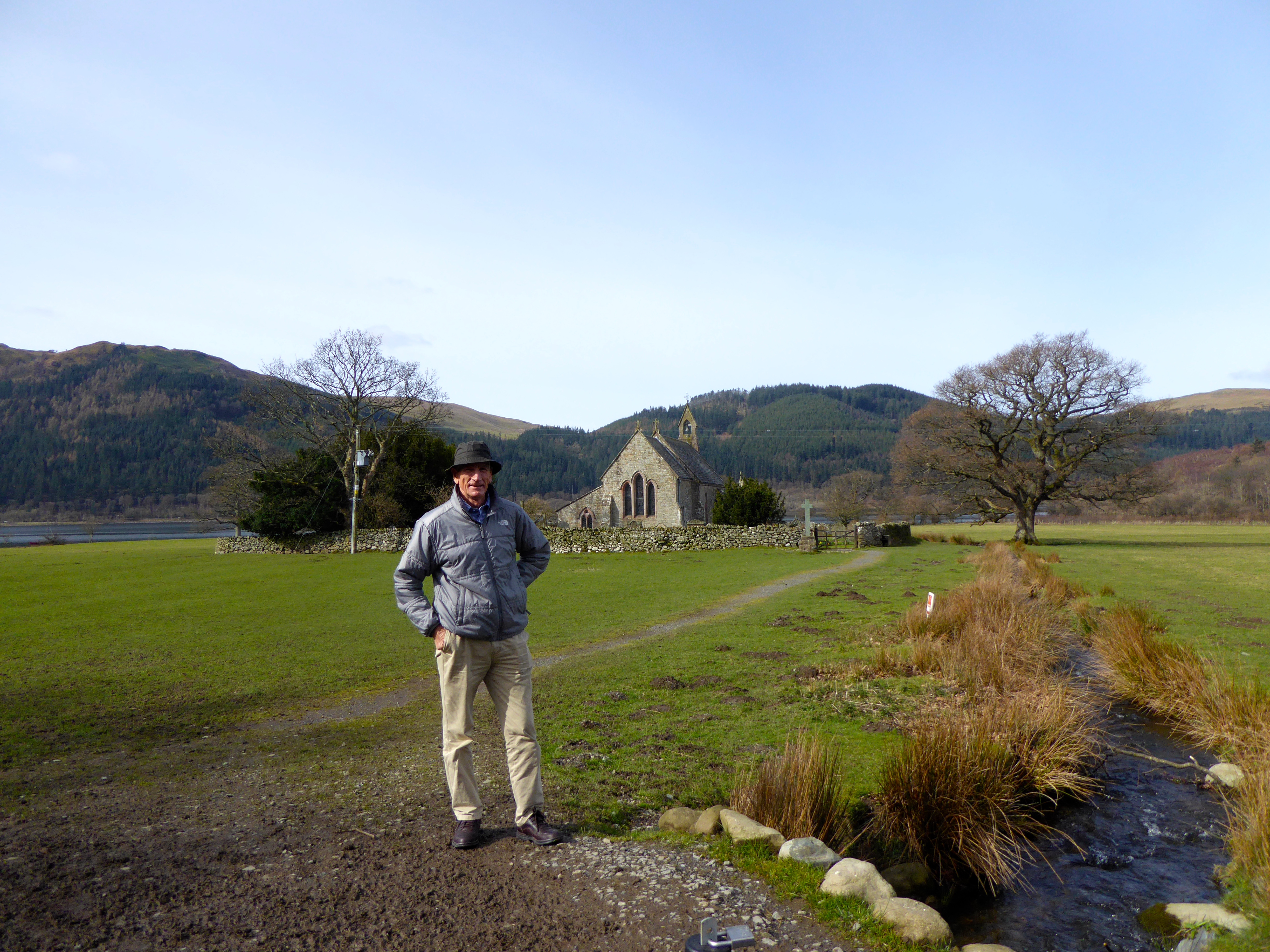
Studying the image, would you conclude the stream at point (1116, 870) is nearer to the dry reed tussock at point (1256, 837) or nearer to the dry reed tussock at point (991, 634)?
the dry reed tussock at point (1256, 837)

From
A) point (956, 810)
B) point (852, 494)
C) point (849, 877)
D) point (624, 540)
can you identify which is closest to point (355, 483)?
point (624, 540)

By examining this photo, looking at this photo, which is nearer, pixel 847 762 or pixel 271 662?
pixel 847 762

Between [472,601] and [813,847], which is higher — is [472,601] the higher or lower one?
the higher one

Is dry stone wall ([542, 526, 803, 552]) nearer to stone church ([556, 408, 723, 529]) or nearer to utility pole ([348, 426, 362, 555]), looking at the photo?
utility pole ([348, 426, 362, 555])

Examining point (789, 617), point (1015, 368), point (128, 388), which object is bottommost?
point (789, 617)

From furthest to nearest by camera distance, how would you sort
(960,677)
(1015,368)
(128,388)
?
(128,388), (1015,368), (960,677)

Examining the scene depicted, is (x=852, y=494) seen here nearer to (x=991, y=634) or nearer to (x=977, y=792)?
(x=991, y=634)

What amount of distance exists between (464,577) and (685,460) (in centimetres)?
5683

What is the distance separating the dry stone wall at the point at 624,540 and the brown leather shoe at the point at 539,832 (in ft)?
111

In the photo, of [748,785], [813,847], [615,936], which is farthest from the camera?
[748,785]

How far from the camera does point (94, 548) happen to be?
43.3 meters

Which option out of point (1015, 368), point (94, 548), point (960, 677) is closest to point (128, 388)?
point (94, 548)

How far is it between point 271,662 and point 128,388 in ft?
580

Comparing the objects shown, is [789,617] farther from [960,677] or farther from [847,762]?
[847,762]
